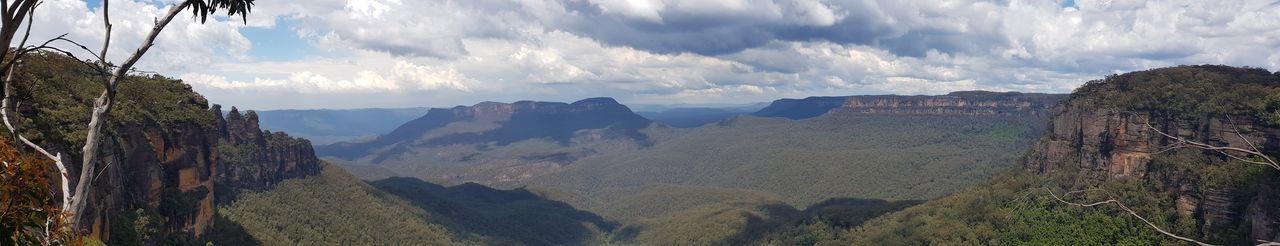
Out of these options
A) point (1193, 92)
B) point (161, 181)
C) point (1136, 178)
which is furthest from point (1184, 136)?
point (161, 181)

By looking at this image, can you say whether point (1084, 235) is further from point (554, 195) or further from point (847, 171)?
point (554, 195)

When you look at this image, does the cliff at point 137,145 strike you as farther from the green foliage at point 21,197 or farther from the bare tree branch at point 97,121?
the green foliage at point 21,197

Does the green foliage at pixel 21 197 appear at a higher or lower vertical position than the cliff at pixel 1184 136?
→ higher

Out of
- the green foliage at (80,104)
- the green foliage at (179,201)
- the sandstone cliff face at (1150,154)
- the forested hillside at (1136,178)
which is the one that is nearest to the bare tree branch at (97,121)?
the green foliage at (80,104)

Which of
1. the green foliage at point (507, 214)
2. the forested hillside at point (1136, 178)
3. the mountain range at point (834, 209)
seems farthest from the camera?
the green foliage at point (507, 214)

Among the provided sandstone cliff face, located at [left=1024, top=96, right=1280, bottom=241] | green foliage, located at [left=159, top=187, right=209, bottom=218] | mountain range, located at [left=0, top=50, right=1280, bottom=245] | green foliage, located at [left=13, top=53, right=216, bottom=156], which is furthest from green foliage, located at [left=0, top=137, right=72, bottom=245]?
sandstone cliff face, located at [left=1024, top=96, right=1280, bottom=241]

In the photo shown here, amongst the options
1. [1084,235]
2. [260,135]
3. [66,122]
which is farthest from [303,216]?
[1084,235]

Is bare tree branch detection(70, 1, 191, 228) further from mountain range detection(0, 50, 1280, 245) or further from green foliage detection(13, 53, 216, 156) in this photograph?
mountain range detection(0, 50, 1280, 245)
